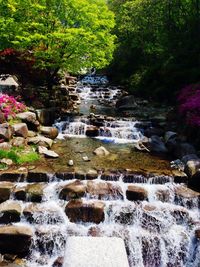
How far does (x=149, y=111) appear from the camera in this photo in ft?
80.9

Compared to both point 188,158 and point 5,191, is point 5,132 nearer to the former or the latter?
point 5,191

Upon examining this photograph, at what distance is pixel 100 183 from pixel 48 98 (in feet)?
37.0

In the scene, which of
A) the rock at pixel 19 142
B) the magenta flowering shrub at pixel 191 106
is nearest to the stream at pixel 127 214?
the rock at pixel 19 142

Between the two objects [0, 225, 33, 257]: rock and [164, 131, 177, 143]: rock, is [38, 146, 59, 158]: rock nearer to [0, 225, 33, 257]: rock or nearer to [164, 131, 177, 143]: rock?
[0, 225, 33, 257]: rock

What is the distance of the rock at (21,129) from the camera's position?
15.8 metres

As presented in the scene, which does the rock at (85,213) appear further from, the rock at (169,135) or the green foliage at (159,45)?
the green foliage at (159,45)

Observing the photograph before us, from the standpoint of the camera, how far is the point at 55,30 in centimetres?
1995

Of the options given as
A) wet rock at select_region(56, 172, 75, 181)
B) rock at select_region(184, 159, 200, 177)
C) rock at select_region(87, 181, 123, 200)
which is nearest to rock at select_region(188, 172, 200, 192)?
rock at select_region(184, 159, 200, 177)

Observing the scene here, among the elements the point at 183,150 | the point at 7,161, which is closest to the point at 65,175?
the point at 7,161

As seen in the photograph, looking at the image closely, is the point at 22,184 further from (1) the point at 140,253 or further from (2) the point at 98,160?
(1) the point at 140,253

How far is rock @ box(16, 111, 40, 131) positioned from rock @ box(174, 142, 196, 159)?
7.22m

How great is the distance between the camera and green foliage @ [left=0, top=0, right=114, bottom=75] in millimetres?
19172

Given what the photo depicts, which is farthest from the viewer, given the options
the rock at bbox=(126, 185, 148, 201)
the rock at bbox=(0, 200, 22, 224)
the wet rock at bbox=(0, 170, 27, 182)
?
the wet rock at bbox=(0, 170, 27, 182)

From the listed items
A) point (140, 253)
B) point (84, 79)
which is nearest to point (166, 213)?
point (140, 253)
